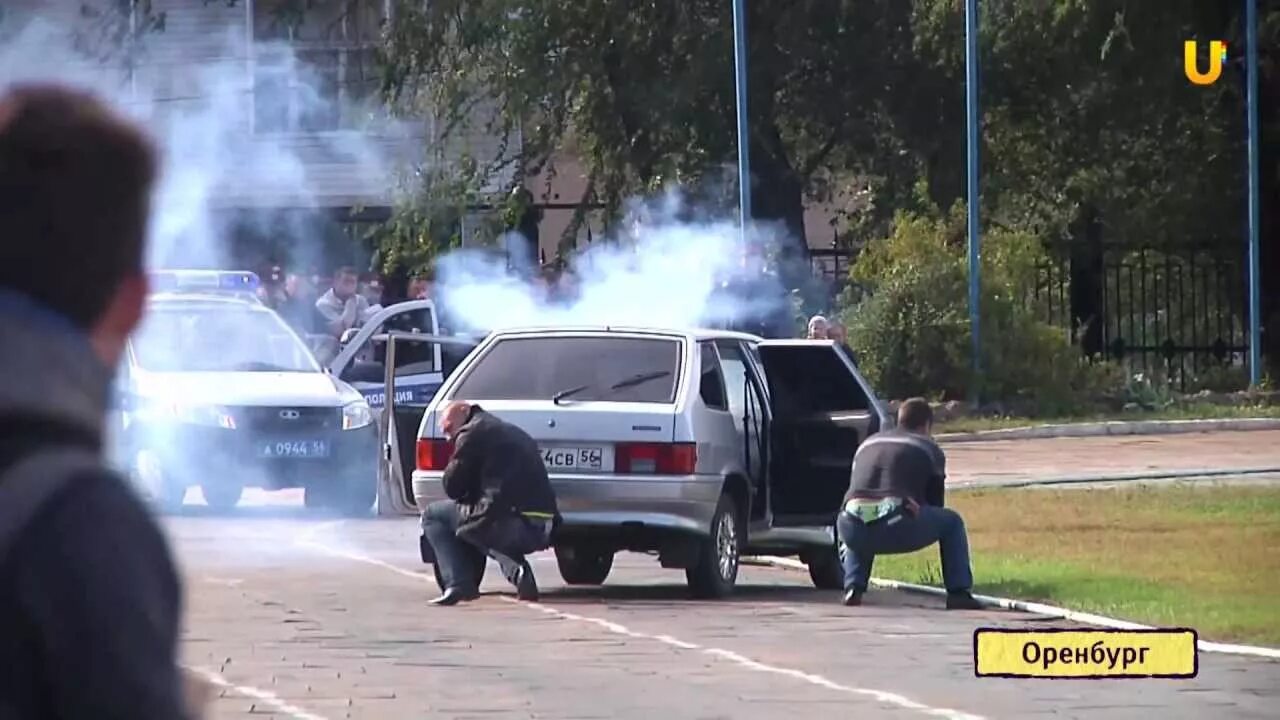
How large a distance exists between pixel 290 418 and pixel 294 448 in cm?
23

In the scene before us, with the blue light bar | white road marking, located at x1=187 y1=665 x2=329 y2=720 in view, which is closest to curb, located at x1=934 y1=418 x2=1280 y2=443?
the blue light bar

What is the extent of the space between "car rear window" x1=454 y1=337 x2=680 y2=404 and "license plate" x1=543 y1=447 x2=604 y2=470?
0.35 metres

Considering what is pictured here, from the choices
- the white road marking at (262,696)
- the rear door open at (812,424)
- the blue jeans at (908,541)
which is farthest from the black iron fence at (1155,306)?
the white road marking at (262,696)

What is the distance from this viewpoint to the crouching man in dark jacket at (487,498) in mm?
14109

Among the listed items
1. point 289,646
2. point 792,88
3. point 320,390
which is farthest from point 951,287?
point 289,646

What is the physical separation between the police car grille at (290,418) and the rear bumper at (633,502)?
6272mm

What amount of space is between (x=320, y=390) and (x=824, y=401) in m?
5.73

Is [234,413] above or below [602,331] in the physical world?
below

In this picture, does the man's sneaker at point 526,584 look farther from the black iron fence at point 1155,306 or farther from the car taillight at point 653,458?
the black iron fence at point 1155,306

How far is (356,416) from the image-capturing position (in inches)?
822

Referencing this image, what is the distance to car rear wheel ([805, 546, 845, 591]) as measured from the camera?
16.2 meters

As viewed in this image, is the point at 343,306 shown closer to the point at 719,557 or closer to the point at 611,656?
the point at 719,557

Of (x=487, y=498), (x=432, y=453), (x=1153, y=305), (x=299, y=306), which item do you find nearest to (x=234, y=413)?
(x=432, y=453)

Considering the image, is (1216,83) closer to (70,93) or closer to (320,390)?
(320,390)
